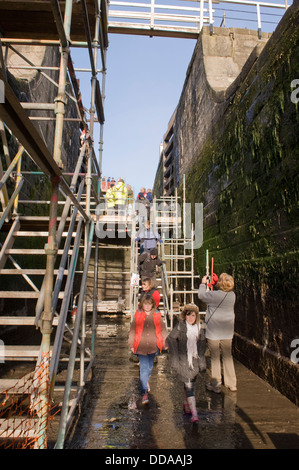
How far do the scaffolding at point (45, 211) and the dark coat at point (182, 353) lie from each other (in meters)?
1.18

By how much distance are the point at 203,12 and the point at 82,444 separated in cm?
1368

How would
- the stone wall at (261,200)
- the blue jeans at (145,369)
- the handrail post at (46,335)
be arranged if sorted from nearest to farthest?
the handrail post at (46,335)
the blue jeans at (145,369)
the stone wall at (261,200)

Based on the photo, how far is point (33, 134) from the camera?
6.20 ft

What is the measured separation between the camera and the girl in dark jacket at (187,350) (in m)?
3.63

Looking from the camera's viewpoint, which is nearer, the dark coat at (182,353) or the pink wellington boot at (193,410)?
the pink wellington boot at (193,410)

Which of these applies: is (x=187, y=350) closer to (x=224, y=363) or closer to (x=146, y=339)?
(x=146, y=339)

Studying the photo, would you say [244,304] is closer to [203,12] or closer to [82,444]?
[82,444]

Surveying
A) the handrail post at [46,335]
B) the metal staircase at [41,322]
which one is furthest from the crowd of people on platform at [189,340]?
the handrail post at [46,335]

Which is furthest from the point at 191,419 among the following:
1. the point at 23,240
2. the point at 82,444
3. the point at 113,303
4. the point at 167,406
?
the point at 113,303

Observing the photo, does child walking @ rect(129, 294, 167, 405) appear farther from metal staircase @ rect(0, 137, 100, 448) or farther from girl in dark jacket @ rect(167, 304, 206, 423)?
metal staircase @ rect(0, 137, 100, 448)

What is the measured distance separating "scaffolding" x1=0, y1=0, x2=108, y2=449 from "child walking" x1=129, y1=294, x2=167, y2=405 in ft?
2.38

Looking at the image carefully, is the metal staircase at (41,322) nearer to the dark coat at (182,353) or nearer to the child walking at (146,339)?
the child walking at (146,339)

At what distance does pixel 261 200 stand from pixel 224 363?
8.44ft
